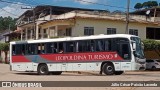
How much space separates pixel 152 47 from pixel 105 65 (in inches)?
717

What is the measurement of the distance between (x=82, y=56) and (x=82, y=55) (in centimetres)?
7

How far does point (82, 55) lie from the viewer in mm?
27578

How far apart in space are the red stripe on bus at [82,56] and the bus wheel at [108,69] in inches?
21.7

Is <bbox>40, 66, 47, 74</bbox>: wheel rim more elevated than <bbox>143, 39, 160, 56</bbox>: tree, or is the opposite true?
<bbox>143, 39, 160, 56</bbox>: tree

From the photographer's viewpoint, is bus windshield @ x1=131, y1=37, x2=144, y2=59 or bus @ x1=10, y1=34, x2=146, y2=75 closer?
bus @ x1=10, y1=34, x2=146, y2=75

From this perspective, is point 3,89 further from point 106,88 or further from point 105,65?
point 105,65

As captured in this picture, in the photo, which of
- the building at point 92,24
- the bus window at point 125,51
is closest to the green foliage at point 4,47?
the building at point 92,24

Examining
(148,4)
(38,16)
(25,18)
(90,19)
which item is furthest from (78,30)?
(148,4)

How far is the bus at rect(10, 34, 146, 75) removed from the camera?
85.7 ft

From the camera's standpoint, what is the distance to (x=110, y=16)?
46.8m

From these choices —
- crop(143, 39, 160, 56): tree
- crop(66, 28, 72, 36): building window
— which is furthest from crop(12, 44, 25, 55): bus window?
crop(143, 39, 160, 56): tree

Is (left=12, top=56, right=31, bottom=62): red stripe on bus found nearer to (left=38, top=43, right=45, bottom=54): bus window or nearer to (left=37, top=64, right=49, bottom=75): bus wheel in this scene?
(left=37, top=64, right=49, bottom=75): bus wheel

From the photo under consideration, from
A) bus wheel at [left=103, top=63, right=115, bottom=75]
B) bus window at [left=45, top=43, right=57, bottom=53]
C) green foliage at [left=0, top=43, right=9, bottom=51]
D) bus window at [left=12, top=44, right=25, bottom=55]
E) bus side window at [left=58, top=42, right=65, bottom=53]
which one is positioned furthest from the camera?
green foliage at [left=0, top=43, right=9, bottom=51]

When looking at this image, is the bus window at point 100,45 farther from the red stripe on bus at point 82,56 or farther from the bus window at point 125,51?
the bus window at point 125,51
